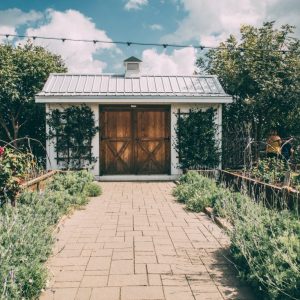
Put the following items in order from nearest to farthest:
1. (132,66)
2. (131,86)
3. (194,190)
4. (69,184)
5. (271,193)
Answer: (271,193), (194,190), (69,184), (131,86), (132,66)

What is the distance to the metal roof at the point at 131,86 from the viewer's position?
38.1 ft

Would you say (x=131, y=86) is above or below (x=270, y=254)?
above

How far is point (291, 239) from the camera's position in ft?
11.0

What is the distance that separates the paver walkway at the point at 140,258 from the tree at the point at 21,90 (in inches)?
308

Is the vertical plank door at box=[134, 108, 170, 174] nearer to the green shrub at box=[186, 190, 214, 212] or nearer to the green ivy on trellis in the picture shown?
the green ivy on trellis

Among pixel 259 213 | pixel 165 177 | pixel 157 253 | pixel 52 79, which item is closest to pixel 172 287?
pixel 157 253

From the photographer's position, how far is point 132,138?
11.8 metres

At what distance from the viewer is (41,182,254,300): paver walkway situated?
340cm

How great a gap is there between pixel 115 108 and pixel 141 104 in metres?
0.89

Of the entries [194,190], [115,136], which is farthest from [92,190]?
[115,136]

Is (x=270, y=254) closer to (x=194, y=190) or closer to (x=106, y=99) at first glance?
(x=194, y=190)

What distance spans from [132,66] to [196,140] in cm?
382

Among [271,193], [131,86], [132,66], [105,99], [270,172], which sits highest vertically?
[132,66]

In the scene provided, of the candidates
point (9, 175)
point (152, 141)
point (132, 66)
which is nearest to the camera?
point (9, 175)
